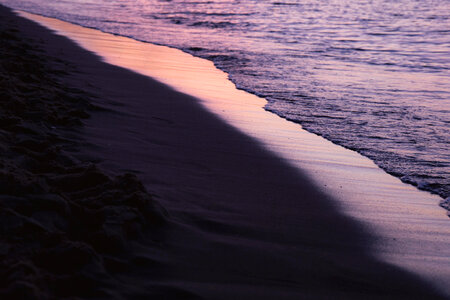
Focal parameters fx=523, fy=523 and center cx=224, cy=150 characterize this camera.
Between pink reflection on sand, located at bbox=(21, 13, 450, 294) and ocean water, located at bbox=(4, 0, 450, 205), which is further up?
ocean water, located at bbox=(4, 0, 450, 205)

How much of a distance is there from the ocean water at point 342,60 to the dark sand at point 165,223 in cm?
138

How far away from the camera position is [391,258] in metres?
2.65

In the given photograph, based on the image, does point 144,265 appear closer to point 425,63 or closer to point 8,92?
point 8,92

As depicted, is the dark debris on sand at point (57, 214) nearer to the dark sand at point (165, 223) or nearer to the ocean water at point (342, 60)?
the dark sand at point (165, 223)

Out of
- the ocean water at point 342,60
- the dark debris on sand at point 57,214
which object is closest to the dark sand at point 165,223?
the dark debris on sand at point 57,214

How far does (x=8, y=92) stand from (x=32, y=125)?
97 cm

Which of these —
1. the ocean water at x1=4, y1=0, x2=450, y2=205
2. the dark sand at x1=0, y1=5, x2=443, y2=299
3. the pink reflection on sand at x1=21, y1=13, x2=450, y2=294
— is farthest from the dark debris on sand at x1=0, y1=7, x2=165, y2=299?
the ocean water at x1=4, y1=0, x2=450, y2=205

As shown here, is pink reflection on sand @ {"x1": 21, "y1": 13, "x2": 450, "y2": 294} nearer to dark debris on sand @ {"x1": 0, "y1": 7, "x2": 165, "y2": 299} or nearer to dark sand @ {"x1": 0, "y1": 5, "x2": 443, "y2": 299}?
dark sand @ {"x1": 0, "y1": 5, "x2": 443, "y2": 299}

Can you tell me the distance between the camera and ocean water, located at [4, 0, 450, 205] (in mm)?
5090

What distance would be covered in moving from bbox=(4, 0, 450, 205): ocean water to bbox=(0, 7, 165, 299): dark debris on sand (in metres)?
2.39

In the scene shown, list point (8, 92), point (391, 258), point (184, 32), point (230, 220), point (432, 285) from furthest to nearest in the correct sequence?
1. point (184, 32)
2. point (8, 92)
3. point (230, 220)
4. point (391, 258)
5. point (432, 285)

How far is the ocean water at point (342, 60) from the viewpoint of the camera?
5090 millimetres

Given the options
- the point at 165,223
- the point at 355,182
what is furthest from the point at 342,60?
the point at 165,223

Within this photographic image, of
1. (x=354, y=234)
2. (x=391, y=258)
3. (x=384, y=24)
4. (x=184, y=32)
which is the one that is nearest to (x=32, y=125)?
(x=354, y=234)
